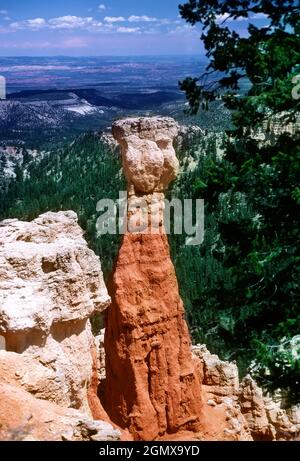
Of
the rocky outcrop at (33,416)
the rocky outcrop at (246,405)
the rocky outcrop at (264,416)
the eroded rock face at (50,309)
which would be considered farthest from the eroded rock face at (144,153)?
the rocky outcrop at (33,416)

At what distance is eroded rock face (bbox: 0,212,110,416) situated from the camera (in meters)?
10.6

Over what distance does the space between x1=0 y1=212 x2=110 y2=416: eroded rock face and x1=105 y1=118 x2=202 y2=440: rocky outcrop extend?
97.4 inches

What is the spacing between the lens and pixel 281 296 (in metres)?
11.5

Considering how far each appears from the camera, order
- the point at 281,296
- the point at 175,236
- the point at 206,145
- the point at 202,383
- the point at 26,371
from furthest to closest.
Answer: the point at 206,145
the point at 175,236
the point at 202,383
the point at 281,296
the point at 26,371

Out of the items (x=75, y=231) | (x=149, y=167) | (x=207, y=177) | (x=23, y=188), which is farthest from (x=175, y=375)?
(x=23, y=188)

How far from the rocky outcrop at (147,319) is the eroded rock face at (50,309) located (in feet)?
8.11

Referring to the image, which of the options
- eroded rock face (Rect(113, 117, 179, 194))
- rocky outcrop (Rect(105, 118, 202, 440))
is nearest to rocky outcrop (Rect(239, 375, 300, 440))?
rocky outcrop (Rect(105, 118, 202, 440))

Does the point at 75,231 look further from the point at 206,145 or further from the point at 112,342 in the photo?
the point at 206,145

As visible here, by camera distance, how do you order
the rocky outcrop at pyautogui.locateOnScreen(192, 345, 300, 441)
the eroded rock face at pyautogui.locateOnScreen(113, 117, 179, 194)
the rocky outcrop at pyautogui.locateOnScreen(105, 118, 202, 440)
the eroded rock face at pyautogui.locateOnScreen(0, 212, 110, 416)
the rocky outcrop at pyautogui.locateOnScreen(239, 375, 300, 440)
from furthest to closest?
the rocky outcrop at pyautogui.locateOnScreen(239, 375, 300, 440), the rocky outcrop at pyautogui.locateOnScreen(192, 345, 300, 441), the eroded rock face at pyautogui.locateOnScreen(113, 117, 179, 194), the rocky outcrop at pyautogui.locateOnScreen(105, 118, 202, 440), the eroded rock face at pyautogui.locateOnScreen(0, 212, 110, 416)

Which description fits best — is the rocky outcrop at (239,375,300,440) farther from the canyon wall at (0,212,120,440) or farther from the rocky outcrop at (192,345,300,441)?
the canyon wall at (0,212,120,440)

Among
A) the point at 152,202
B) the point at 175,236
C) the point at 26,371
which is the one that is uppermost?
the point at 152,202

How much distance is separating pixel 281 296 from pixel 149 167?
721 cm

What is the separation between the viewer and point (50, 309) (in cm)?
1169

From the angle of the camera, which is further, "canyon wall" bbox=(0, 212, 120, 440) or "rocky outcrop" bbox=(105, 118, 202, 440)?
"rocky outcrop" bbox=(105, 118, 202, 440)
